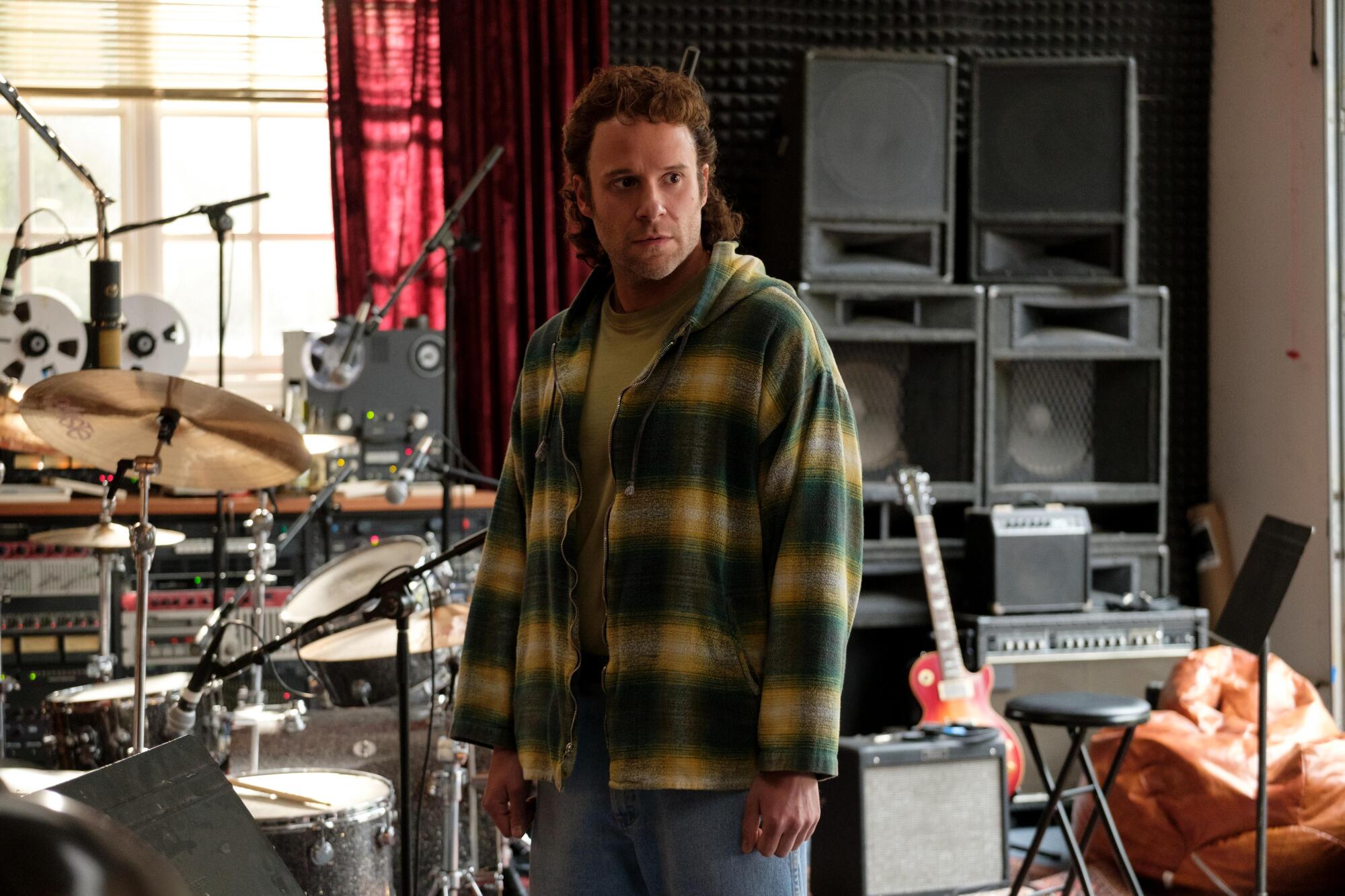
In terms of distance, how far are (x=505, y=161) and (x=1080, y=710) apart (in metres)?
2.68

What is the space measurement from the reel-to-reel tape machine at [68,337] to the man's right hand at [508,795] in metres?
2.73

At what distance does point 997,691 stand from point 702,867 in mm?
2593

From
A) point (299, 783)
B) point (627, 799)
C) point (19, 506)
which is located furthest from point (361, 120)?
point (627, 799)

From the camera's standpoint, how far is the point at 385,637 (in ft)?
8.40

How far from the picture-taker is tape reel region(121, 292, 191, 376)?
399 cm

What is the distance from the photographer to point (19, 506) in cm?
372

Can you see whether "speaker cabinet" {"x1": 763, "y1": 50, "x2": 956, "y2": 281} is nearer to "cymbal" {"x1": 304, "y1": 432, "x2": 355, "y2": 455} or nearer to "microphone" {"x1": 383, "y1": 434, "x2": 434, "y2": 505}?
"microphone" {"x1": 383, "y1": 434, "x2": 434, "y2": 505}

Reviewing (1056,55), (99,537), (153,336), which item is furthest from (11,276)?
(1056,55)

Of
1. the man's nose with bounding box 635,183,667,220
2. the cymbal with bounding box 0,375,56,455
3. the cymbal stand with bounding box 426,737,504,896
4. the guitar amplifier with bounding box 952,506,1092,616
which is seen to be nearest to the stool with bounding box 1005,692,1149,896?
the guitar amplifier with bounding box 952,506,1092,616

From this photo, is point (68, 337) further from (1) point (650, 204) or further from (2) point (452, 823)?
(1) point (650, 204)

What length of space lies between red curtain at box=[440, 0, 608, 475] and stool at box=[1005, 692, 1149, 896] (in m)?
2.15

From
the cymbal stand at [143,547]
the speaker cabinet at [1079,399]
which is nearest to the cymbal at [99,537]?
the cymbal stand at [143,547]

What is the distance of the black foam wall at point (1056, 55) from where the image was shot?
4469mm

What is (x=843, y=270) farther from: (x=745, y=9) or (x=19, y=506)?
(x=19, y=506)
